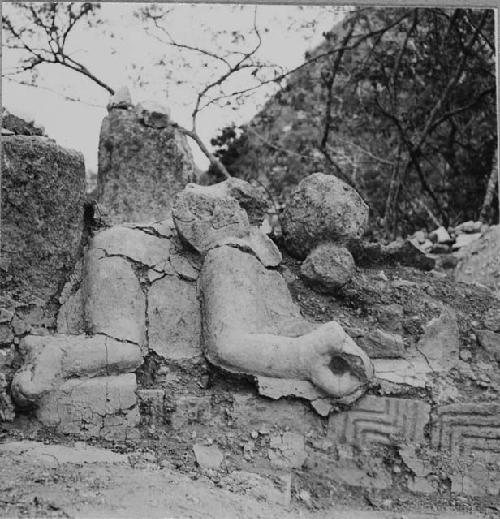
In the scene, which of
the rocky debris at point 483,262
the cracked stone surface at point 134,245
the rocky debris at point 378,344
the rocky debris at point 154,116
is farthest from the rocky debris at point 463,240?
the cracked stone surface at point 134,245

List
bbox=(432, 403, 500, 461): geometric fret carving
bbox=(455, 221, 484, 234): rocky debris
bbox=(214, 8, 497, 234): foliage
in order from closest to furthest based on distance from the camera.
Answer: bbox=(432, 403, 500, 461): geometric fret carving < bbox=(455, 221, 484, 234): rocky debris < bbox=(214, 8, 497, 234): foliage

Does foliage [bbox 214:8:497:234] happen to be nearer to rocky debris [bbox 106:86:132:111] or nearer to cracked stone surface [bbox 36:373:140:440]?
rocky debris [bbox 106:86:132:111]

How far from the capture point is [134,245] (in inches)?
159

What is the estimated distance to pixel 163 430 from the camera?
365cm

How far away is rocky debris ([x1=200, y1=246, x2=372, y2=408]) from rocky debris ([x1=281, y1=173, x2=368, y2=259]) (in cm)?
38

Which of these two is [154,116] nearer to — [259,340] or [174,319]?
[174,319]

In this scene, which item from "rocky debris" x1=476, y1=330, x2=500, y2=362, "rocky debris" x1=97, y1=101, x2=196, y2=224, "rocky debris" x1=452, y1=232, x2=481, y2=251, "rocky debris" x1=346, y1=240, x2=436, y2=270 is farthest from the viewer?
"rocky debris" x1=452, y1=232, x2=481, y2=251

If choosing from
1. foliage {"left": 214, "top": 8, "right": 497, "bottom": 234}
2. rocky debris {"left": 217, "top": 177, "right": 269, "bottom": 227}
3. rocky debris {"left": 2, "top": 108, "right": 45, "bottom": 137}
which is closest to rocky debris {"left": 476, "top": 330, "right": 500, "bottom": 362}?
rocky debris {"left": 217, "top": 177, "right": 269, "bottom": 227}

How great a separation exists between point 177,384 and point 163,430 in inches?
7.9

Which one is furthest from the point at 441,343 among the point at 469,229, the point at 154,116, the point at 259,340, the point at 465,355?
the point at 469,229

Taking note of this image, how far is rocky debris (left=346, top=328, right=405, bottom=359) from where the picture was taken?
→ 3.97 meters

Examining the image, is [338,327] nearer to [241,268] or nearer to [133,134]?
[241,268]

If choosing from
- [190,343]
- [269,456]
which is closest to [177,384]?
[190,343]

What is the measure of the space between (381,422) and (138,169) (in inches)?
65.6
